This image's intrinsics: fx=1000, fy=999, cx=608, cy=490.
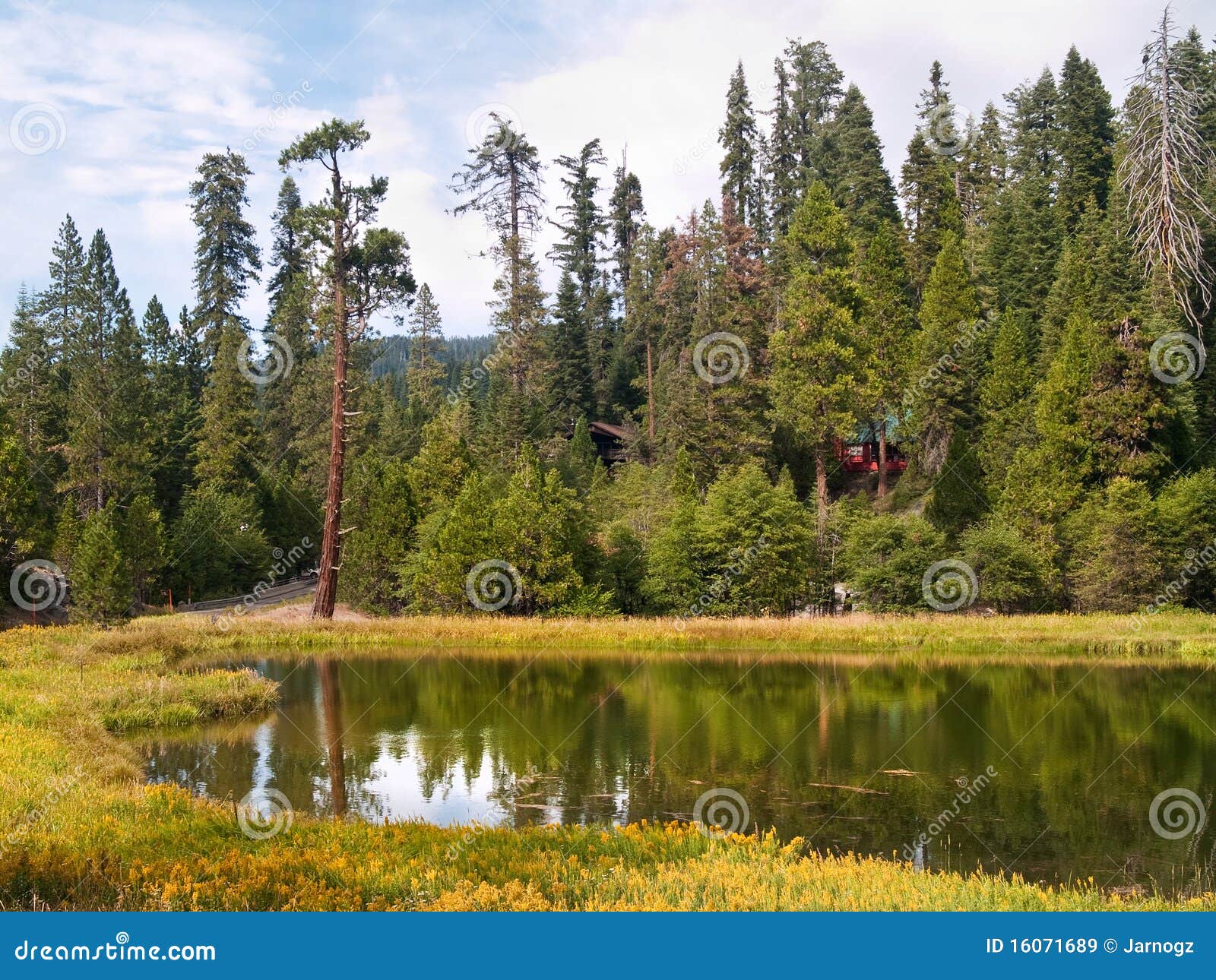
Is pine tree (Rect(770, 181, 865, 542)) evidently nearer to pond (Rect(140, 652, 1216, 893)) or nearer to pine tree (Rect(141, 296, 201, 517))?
pond (Rect(140, 652, 1216, 893))

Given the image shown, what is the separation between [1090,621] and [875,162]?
40.7m

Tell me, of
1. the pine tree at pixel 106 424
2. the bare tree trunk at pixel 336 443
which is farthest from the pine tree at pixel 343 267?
the pine tree at pixel 106 424

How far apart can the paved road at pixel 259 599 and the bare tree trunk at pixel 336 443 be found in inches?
238

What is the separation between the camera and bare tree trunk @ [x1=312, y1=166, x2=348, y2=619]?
36.9m

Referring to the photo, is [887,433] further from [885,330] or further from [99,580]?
[99,580]

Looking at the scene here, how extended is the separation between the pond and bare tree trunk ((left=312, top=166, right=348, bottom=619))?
9284 millimetres

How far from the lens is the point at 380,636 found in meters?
34.5

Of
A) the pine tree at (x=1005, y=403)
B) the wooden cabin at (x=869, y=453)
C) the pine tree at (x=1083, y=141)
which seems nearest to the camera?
the pine tree at (x=1005, y=403)

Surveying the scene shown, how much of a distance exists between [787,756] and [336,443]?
24.7 metres

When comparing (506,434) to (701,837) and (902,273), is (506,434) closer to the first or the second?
(902,273)

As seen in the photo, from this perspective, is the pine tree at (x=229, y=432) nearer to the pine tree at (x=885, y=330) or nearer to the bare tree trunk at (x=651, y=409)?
the bare tree trunk at (x=651, y=409)

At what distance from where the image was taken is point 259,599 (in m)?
46.4

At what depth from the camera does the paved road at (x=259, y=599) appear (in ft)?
143

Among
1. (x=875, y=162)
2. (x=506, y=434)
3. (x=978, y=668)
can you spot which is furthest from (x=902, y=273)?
(x=978, y=668)
